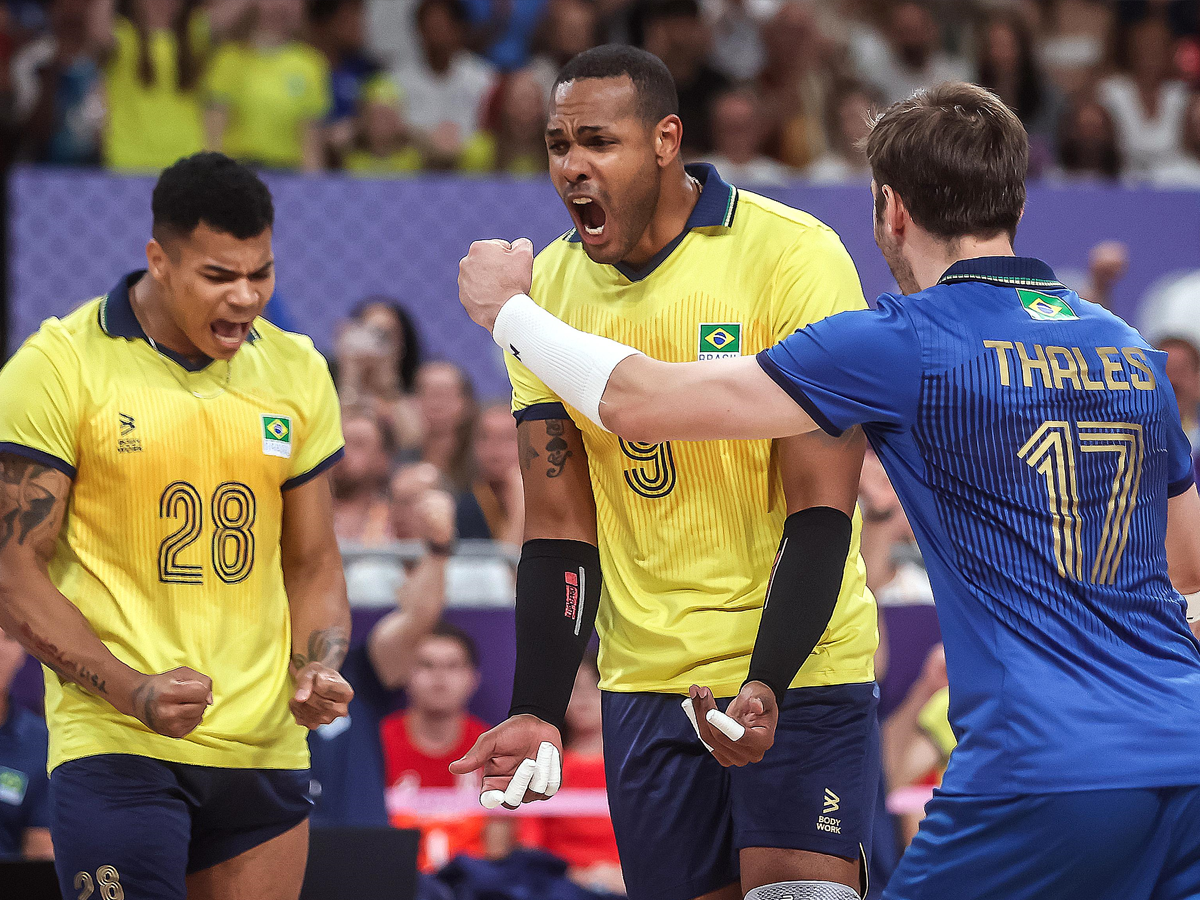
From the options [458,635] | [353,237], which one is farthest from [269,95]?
[458,635]

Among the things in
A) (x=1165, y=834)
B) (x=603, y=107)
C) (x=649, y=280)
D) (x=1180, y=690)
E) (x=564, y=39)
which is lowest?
(x=1165, y=834)

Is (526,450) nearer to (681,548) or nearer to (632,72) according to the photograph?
(681,548)

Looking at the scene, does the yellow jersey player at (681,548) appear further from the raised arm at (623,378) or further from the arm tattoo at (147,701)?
the arm tattoo at (147,701)

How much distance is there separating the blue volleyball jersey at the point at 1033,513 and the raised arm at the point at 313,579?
1.62 m

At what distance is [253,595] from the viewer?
3.68 m

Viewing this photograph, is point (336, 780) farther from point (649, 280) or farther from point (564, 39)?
point (564, 39)

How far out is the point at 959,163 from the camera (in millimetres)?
2717

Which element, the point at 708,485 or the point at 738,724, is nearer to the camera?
the point at 738,724

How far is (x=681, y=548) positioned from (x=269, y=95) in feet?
22.4

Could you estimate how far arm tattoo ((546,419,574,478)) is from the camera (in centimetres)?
352

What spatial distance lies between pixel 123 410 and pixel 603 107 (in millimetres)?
1395

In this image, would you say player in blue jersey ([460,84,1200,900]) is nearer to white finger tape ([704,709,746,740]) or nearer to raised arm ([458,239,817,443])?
raised arm ([458,239,817,443])

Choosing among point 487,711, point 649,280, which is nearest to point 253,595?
point 649,280

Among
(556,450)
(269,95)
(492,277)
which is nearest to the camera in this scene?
(492,277)
